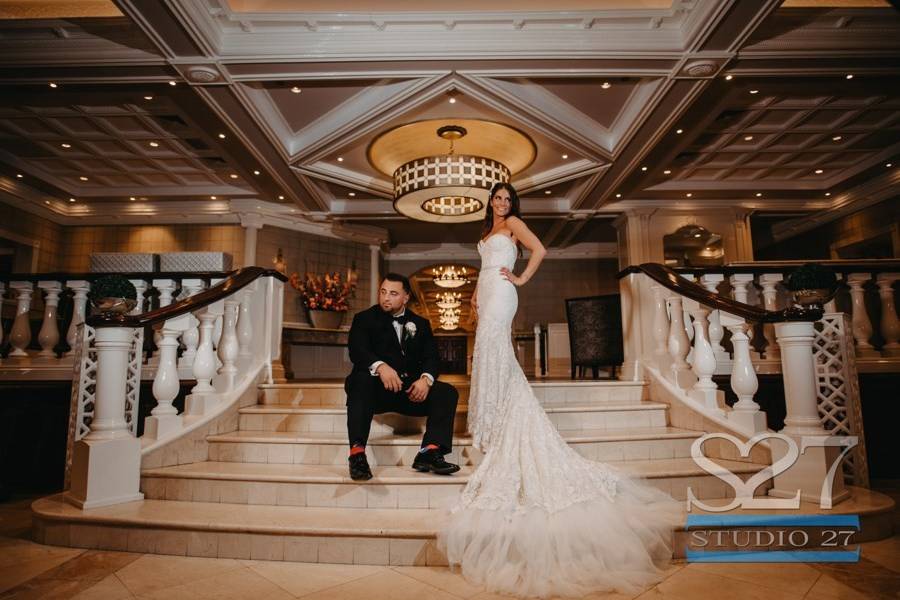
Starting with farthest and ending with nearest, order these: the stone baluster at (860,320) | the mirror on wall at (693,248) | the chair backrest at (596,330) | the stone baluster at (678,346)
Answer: the mirror on wall at (693,248), the chair backrest at (596,330), the stone baluster at (860,320), the stone baluster at (678,346)

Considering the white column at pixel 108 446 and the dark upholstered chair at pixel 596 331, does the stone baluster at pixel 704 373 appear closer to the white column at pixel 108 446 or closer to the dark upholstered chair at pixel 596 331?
the dark upholstered chair at pixel 596 331

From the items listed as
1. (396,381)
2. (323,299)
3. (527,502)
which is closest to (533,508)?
(527,502)

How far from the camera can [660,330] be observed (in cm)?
425

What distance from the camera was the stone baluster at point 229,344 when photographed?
369 centimetres

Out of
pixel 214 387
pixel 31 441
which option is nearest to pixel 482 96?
pixel 214 387

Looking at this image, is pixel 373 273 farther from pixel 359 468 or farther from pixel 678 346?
pixel 359 468

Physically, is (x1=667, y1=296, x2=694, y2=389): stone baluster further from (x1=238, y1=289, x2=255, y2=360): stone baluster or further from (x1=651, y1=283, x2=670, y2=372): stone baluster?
(x1=238, y1=289, x2=255, y2=360): stone baluster

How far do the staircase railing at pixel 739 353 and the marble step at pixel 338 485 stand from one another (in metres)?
0.48

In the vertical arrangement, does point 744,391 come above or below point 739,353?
below

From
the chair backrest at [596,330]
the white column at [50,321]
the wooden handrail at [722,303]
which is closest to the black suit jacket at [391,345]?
the wooden handrail at [722,303]

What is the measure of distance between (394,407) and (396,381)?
0.30 meters

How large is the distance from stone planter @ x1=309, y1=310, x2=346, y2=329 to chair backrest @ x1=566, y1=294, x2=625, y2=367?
164 inches

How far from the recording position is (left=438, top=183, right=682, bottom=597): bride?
1.93 meters

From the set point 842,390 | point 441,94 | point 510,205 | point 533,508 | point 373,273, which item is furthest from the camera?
point 373,273
